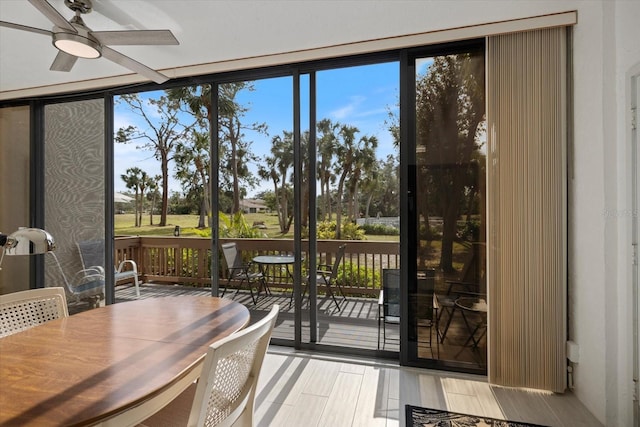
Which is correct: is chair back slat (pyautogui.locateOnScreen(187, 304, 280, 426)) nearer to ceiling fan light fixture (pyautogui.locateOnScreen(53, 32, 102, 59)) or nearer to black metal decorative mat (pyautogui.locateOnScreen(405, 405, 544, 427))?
black metal decorative mat (pyautogui.locateOnScreen(405, 405, 544, 427))

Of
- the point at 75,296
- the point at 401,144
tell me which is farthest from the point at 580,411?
the point at 75,296

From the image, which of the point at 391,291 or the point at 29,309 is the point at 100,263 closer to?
the point at 29,309

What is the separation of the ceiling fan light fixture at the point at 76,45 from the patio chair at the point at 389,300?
2569mm

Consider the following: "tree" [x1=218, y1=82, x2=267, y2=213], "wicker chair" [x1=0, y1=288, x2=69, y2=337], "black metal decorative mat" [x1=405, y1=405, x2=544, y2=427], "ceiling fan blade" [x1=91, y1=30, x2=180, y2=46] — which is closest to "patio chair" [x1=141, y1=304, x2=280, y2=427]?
"wicker chair" [x1=0, y1=288, x2=69, y2=337]

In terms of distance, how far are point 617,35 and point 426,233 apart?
1.67m

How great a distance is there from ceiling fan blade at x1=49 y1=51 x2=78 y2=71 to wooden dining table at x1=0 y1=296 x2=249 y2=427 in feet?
5.27

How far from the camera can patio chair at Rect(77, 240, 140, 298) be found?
3797 millimetres

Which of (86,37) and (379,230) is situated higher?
(86,37)

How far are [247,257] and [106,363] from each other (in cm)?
208

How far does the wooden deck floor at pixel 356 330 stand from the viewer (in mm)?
2756

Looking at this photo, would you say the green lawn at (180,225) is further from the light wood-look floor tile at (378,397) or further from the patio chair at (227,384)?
the patio chair at (227,384)

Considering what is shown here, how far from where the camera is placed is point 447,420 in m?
2.08

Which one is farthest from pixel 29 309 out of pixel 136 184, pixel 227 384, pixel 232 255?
pixel 136 184

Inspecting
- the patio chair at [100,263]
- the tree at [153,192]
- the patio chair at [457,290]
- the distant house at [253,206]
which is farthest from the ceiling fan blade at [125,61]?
the patio chair at [457,290]
